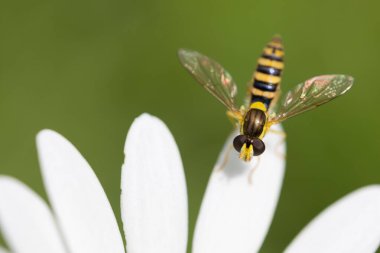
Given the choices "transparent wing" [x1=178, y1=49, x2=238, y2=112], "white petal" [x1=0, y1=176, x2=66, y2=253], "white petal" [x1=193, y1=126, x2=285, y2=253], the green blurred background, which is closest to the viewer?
"white petal" [x1=0, y1=176, x2=66, y2=253]

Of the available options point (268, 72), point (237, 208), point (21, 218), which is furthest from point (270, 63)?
point (21, 218)

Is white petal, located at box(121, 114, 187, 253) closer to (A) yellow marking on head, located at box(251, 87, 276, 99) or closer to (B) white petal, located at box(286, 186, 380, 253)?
(B) white petal, located at box(286, 186, 380, 253)

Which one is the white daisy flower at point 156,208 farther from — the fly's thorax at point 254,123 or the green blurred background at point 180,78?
the green blurred background at point 180,78

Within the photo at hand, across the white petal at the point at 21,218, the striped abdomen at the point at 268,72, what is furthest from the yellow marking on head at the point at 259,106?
the white petal at the point at 21,218

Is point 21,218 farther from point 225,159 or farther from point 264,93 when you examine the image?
point 264,93

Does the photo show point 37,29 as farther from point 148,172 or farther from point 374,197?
point 374,197

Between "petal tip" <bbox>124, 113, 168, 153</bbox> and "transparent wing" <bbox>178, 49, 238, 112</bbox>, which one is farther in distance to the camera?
"transparent wing" <bbox>178, 49, 238, 112</bbox>

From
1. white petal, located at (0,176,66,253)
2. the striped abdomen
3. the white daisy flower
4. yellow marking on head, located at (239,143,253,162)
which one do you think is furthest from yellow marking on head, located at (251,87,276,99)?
white petal, located at (0,176,66,253)

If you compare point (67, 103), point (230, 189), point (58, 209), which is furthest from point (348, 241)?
point (67, 103)
